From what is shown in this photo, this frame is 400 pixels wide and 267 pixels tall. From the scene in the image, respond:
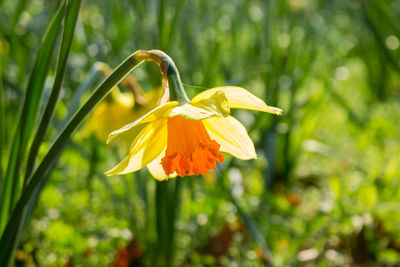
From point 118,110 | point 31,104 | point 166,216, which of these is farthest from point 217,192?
point 31,104

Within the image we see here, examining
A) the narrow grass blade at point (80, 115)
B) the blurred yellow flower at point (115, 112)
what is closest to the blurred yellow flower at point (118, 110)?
the blurred yellow flower at point (115, 112)

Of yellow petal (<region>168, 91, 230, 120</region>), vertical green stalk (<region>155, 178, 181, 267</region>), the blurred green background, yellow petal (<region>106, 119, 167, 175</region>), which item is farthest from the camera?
the blurred green background

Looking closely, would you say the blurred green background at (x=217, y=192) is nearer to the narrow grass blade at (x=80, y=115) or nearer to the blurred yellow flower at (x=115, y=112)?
the blurred yellow flower at (x=115, y=112)

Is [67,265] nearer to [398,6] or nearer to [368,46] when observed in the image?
[368,46]

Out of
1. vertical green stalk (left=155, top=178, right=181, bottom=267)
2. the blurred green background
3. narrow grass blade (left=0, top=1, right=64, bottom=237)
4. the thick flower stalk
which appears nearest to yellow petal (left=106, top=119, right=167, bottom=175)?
the thick flower stalk

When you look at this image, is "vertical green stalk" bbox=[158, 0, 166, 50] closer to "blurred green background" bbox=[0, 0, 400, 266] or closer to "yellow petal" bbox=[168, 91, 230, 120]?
"blurred green background" bbox=[0, 0, 400, 266]

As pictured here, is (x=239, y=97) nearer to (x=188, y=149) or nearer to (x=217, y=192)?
(x=188, y=149)
